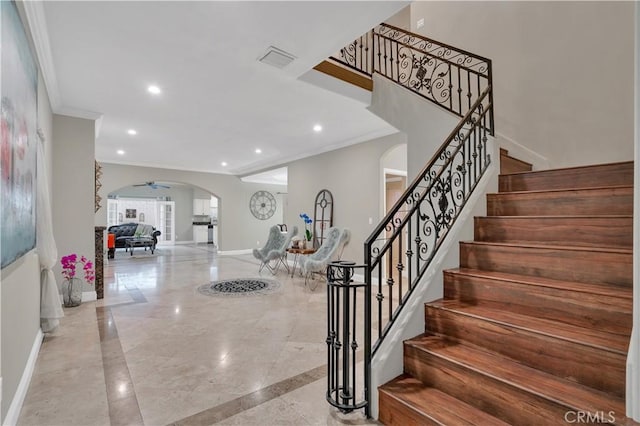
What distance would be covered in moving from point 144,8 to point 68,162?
3263mm

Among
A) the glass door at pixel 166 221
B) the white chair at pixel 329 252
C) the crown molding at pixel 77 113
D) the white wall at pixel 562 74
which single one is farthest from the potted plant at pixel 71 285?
the glass door at pixel 166 221

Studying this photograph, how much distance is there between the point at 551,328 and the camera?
5.14 feet

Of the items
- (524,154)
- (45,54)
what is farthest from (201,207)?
(524,154)

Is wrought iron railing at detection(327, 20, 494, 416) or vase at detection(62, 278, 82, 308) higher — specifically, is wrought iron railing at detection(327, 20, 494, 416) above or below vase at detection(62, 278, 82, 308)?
above

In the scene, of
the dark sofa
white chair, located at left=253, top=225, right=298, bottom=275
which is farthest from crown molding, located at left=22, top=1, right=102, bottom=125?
the dark sofa

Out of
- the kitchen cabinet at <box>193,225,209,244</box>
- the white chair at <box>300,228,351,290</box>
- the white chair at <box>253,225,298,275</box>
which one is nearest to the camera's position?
the white chair at <box>300,228,351,290</box>

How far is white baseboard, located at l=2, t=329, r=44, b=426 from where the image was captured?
179 centimetres

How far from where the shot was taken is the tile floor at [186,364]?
192 centimetres

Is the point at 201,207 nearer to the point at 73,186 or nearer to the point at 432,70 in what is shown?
the point at 73,186

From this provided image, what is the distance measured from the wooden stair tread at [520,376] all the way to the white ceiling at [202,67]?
2395 millimetres

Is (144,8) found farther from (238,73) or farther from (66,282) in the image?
(66,282)

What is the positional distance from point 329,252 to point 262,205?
6.10 m

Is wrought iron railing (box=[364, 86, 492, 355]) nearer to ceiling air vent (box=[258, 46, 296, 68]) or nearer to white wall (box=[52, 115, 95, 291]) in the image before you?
ceiling air vent (box=[258, 46, 296, 68])

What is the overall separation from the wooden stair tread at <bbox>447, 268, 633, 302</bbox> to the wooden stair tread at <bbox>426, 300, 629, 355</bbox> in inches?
7.6
